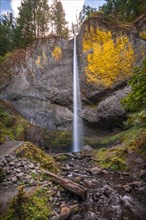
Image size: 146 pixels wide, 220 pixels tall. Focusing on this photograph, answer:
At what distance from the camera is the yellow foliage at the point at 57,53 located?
19.8 m

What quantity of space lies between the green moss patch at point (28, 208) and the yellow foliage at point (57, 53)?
1681cm

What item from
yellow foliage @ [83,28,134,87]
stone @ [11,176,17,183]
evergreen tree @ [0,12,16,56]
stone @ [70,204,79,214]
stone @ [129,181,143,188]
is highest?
evergreen tree @ [0,12,16,56]

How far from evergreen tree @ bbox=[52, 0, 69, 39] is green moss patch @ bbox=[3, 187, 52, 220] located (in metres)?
29.7

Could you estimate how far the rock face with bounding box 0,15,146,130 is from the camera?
17016 millimetres

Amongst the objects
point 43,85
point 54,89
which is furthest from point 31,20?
point 54,89

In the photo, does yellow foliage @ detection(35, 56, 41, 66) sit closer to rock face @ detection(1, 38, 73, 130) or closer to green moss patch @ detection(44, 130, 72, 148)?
rock face @ detection(1, 38, 73, 130)

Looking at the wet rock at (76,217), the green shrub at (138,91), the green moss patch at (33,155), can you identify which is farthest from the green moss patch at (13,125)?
the green shrub at (138,91)

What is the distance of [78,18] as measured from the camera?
35.7 meters

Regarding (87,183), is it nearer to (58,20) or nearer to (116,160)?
(116,160)

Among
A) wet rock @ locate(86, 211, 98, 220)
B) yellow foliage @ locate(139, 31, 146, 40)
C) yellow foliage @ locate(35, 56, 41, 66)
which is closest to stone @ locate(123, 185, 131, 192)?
wet rock @ locate(86, 211, 98, 220)

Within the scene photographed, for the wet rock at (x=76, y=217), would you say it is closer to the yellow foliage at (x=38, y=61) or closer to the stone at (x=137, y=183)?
the stone at (x=137, y=183)

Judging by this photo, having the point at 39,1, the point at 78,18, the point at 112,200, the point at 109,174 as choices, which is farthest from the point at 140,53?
the point at 78,18

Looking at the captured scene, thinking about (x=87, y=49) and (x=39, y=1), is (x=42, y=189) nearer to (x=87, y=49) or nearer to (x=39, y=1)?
(x=87, y=49)

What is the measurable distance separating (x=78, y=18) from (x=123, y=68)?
24.1 meters
